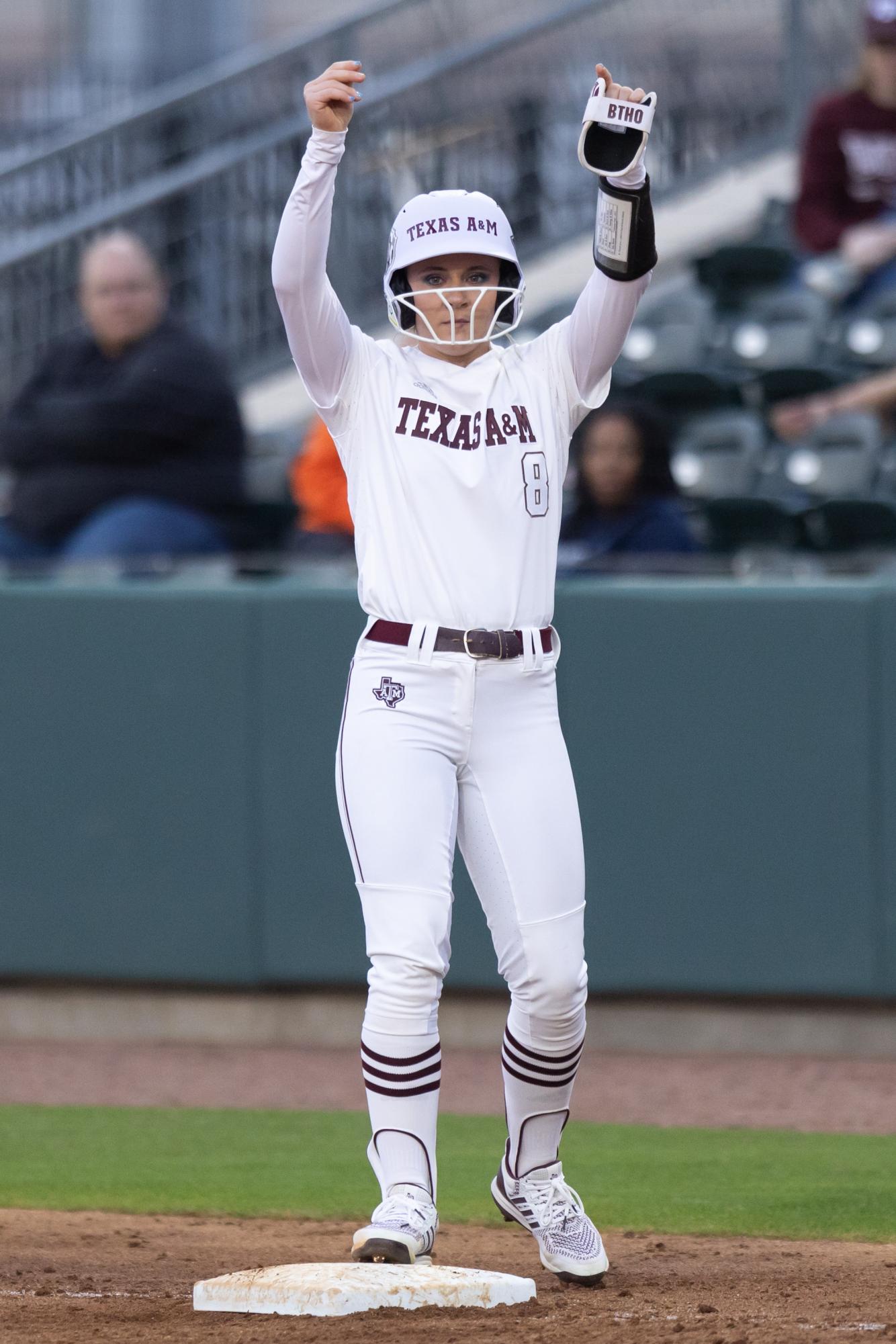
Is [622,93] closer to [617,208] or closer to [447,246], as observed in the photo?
[617,208]

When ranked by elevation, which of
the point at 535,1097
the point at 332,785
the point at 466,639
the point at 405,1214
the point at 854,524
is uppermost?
the point at 854,524

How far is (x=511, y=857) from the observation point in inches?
159

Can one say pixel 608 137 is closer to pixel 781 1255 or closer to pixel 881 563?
pixel 781 1255

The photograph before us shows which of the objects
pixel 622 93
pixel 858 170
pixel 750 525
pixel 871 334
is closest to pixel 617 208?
pixel 622 93

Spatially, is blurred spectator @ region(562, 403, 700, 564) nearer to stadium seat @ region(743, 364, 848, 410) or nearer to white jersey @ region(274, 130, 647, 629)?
stadium seat @ region(743, 364, 848, 410)

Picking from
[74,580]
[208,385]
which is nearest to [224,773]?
[74,580]

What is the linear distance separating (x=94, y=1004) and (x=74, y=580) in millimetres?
1622

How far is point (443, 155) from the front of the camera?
10.8 m

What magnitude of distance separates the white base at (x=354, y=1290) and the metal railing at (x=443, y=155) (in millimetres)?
6965

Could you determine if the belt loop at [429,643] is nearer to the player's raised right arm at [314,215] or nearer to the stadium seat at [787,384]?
the player's raised right arm at [314,215]

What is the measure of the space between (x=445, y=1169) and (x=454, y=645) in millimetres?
2233

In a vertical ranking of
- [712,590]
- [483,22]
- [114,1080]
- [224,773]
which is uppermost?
[483,22]

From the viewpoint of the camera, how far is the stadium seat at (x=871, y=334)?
9375 mm

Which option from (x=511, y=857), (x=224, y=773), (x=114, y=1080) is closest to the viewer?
(x=511, y=857)
